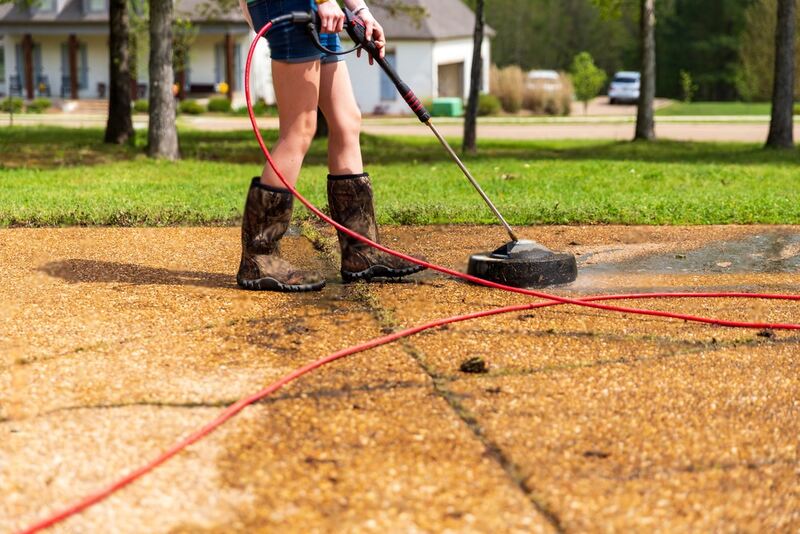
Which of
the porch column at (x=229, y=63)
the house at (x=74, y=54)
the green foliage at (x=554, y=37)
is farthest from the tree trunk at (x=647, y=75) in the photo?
the green foliage at (x=554, y=37)

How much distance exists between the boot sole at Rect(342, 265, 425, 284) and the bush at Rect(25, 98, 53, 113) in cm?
3463

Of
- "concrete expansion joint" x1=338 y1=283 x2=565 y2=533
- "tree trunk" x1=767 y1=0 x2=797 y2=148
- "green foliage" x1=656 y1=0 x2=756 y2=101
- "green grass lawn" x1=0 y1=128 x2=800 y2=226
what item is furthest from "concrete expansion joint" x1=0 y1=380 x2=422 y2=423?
"green foliage" x1=656 y1=0 x2=756 y2=101

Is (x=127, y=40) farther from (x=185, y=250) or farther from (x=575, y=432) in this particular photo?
(x=575, y=432)

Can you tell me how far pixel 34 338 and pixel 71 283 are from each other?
1.00 meters

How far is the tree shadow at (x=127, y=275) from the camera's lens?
4.85m

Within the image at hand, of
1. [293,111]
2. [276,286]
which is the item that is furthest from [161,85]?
[276,286]

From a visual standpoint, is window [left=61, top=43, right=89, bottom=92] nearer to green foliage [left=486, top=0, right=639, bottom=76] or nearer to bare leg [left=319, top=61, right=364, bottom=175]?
green foliage [left=486, top=0, right=639, bottom=76]

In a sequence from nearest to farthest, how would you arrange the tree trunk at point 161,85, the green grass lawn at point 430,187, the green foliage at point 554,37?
1. the green grass lawn at point 430,187
2. the tree trunk at point 161,85
3. the green foliage at point 554,37

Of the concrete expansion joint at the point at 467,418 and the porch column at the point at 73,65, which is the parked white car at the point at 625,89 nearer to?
the porch column at the point at 73,65

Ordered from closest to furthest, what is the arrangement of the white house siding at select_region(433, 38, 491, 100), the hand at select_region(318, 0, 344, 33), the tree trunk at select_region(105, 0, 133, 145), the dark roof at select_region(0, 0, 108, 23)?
the hand at select_region(318, 0, 344, 33) → the tree trunk at select_region(105, 0, 133, 145) → the dark roof at select_region(0, 0, 108, 23) → the white house siding at select_region(433, 38, 491, 100)

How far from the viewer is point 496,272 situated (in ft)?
15.5

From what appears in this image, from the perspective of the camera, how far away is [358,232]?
195 inches

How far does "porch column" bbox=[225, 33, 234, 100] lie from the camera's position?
132 ft

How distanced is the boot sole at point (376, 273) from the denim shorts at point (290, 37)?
0.89 metres
